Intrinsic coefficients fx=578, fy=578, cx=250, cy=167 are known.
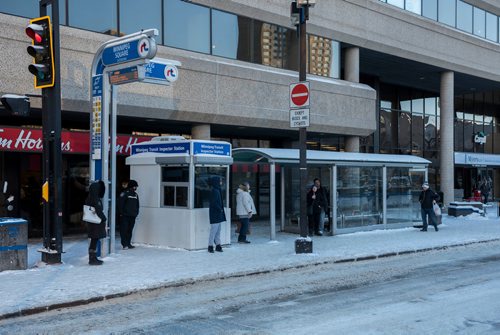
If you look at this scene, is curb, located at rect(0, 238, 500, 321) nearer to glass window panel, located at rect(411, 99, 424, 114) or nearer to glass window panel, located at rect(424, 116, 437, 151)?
glass window panel, located at rect(411, 99, 424, 114)

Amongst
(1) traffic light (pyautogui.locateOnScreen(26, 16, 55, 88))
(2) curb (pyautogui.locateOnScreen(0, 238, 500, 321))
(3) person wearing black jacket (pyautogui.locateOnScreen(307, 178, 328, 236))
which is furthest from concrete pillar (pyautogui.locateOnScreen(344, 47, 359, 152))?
(1) traffic light (pyautogui.locateOnScreen(26, 16, 55, 88))

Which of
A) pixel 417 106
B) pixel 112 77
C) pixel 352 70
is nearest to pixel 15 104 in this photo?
pixel 112 77

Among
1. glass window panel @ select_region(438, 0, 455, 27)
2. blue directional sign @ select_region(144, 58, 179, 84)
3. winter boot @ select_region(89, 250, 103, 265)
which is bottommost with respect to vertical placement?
winter boot @ select_region(89, 250, 103, 265)

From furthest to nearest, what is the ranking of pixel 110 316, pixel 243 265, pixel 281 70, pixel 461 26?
pixel 461 26 < pixel 281 70 < pixel 243 265 < pixel 110 316

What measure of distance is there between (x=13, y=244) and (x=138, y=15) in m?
8.68

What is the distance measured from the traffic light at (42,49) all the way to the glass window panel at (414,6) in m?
19.4

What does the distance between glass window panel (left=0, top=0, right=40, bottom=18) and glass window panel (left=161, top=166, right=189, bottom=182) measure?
526 centimetres

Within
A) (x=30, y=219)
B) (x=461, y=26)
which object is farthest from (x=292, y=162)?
(x=461, y=26)

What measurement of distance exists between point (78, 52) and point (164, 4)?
142 inches

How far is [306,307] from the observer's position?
8.34 meters

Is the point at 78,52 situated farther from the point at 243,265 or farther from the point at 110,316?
the point at 110,316

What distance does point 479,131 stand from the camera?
136 ft

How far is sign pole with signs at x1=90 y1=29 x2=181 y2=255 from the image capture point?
12.0 m

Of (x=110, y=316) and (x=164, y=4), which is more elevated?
(x=164, y=4)
